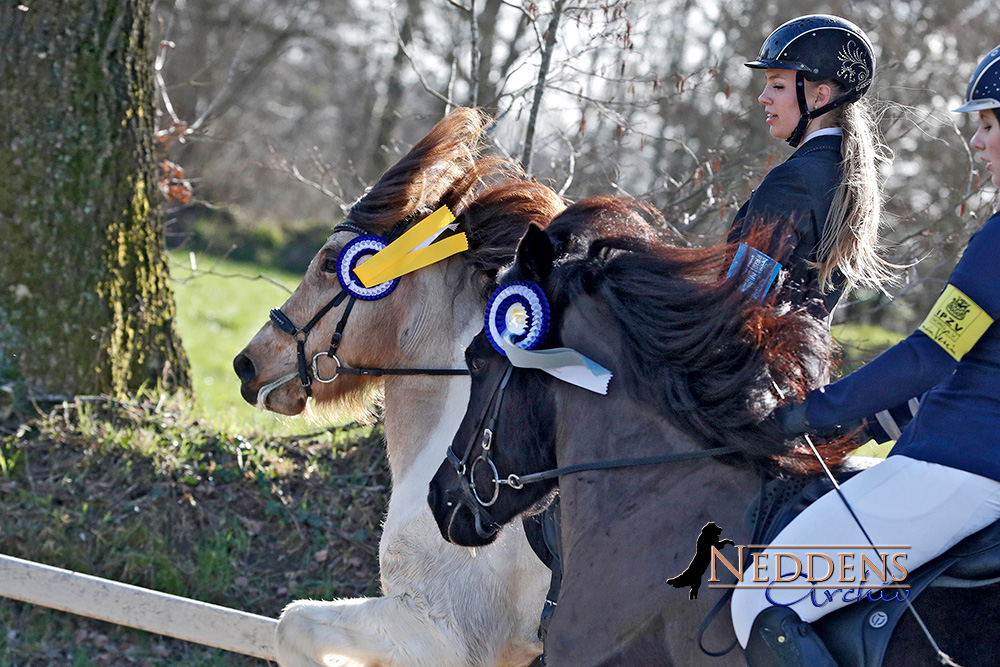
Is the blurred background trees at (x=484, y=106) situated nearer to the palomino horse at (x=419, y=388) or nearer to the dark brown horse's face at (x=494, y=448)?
the palomino horse at (x=419, y=388)

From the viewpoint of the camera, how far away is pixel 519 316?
300 cm

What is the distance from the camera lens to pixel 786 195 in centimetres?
322

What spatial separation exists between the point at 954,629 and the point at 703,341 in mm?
1002

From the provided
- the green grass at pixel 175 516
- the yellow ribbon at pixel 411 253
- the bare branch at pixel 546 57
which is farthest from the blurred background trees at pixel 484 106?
the yellow ribbon at pixel 411 253

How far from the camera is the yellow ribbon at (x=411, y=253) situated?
13.7 feet

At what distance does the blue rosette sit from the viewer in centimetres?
296

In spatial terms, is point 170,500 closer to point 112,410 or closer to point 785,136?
point 112,410

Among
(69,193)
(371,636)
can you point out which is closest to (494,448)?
(371,636)

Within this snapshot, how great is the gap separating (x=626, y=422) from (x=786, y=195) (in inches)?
38.4

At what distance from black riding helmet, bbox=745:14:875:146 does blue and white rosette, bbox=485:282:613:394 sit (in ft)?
4.01

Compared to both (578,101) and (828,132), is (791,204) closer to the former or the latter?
(828,132)

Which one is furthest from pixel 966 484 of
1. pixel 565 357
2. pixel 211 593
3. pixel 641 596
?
pixel 211 593

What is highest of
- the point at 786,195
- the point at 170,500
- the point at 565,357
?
the point at 786,195

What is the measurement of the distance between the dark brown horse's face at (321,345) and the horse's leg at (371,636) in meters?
0.99
